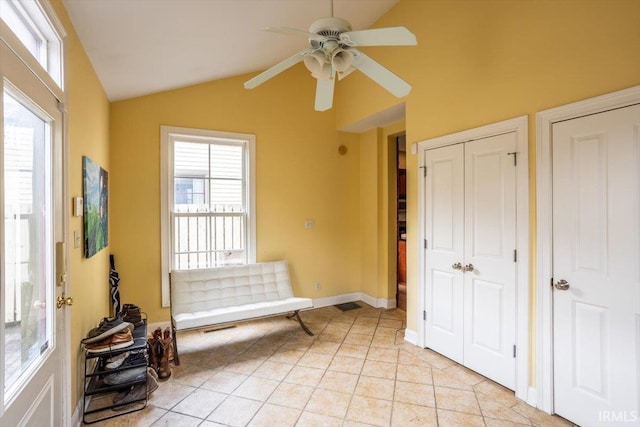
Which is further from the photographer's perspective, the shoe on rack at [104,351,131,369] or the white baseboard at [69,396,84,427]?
the shoe on rack at [104,351,131,369]

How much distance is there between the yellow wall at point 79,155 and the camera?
1.90 meters

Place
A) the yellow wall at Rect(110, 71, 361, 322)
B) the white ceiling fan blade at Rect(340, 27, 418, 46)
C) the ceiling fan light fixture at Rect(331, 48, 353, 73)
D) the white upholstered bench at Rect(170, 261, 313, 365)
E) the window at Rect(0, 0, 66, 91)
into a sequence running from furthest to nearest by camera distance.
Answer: the yellow wall at Rect(110, 71, 361, 322) < the white upholstered bench at Rect(170, 261, 313, 365) < the ceiling fan light fixture at Rect(331, 48, 353, 73) < the white ceiling fan blade at Rect(340, 27, 418, 46) < the window at Rect(0, 0, 66, 91)

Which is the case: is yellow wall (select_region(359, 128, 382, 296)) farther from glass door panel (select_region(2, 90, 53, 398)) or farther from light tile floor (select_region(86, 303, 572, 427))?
glass door panel (select_region(2, 90, 53, 398))

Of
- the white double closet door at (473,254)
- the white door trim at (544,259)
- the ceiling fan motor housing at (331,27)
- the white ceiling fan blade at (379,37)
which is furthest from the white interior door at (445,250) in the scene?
the ceiling fan motor housing at (331,27)

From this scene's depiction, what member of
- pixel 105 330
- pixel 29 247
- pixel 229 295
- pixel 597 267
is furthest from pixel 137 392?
pixel 597 267

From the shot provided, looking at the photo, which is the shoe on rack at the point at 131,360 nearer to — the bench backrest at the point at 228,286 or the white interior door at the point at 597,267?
the bench backrest at the point at 228,286

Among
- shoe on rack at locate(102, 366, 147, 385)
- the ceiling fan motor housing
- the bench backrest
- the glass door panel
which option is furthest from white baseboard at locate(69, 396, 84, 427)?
the ceiling fan motor housing

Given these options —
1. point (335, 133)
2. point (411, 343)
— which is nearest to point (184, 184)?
point (335, 133)

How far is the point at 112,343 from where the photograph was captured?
2.22 m

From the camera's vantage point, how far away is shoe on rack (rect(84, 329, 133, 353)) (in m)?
2.15

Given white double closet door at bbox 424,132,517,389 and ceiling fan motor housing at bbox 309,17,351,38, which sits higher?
ceiling fan motor housing at bbox 309,17,351,38

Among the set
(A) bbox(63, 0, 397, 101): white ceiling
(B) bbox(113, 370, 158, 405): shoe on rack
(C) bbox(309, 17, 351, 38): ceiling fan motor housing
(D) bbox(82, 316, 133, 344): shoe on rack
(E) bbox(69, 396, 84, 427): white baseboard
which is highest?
(A) bbox(63, 0, 397, 101): white ceiling

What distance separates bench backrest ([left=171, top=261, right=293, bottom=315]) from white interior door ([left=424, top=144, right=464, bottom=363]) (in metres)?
1.70

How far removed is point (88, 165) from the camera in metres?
2.29
